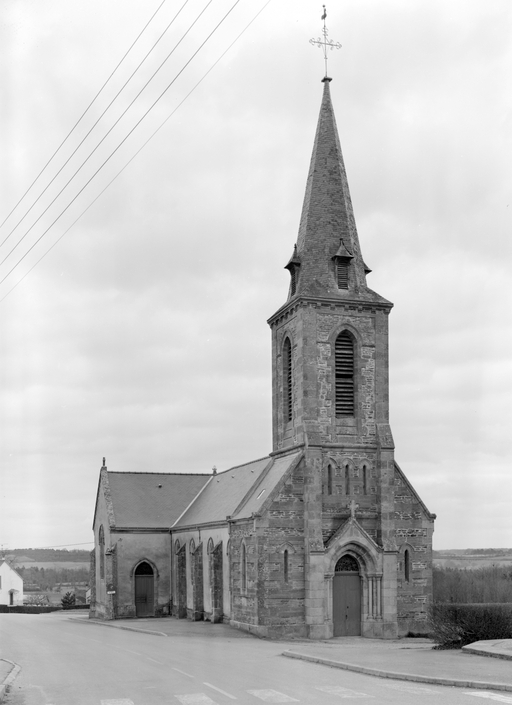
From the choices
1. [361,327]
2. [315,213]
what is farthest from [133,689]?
[315,213]

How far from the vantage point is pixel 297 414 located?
3894cm

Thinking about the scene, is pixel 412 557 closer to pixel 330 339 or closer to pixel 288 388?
pixel 288 388

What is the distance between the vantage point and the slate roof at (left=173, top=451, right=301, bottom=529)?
39.8 meters

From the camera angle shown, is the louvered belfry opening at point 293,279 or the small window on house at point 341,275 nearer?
the small window on house at point 341,275

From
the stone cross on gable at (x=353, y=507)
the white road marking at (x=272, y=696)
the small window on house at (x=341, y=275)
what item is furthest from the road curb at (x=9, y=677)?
the small window on house at (x=341, y=275)

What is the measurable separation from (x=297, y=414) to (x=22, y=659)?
1669 cm

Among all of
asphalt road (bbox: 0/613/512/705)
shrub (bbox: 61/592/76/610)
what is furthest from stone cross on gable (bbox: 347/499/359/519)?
shrub (bbox: 61/592/76/610)

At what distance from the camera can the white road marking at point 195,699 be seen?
16.8m

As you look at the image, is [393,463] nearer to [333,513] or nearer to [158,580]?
[333,513]

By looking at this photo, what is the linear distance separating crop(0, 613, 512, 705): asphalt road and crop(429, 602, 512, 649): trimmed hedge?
5.57 meters

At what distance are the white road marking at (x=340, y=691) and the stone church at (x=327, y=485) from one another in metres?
17.9

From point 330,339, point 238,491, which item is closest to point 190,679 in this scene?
point 330,339

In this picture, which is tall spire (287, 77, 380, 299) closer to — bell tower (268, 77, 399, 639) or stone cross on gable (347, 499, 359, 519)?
bell tower (268, 77, 399, 639)

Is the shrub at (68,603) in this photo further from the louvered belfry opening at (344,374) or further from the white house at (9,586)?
the louvered belfry opening at (344,374)
